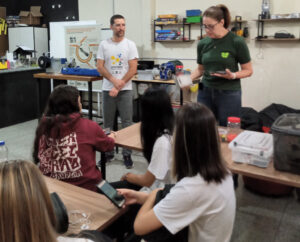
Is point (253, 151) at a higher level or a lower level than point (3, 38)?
lower

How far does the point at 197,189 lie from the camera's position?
46.3 inches

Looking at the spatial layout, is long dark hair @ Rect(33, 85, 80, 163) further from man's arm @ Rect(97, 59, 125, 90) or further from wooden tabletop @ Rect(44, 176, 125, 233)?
man's arm @ Rect(97, 59, 125, 90)

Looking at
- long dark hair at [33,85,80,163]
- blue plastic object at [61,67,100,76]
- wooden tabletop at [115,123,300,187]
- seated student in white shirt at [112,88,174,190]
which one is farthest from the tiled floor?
Answer: long dark hair at [33,85,80,163]

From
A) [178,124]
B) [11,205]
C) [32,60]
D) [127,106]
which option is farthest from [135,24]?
[11,205]

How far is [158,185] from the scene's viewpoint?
1.65 m

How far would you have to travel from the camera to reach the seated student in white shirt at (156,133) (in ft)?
5.26

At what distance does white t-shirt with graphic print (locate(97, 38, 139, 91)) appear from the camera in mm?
3527

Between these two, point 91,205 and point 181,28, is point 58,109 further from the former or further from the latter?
point 181,28

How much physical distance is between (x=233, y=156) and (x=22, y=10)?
7202 mm

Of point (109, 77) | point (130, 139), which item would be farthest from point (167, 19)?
point (130, 139)

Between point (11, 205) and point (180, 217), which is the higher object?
point (11, 205)

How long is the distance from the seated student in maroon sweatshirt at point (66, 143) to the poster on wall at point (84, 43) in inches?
145

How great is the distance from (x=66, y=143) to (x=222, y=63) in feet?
4.89

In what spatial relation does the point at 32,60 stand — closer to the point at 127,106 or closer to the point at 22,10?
the point at 22,10
